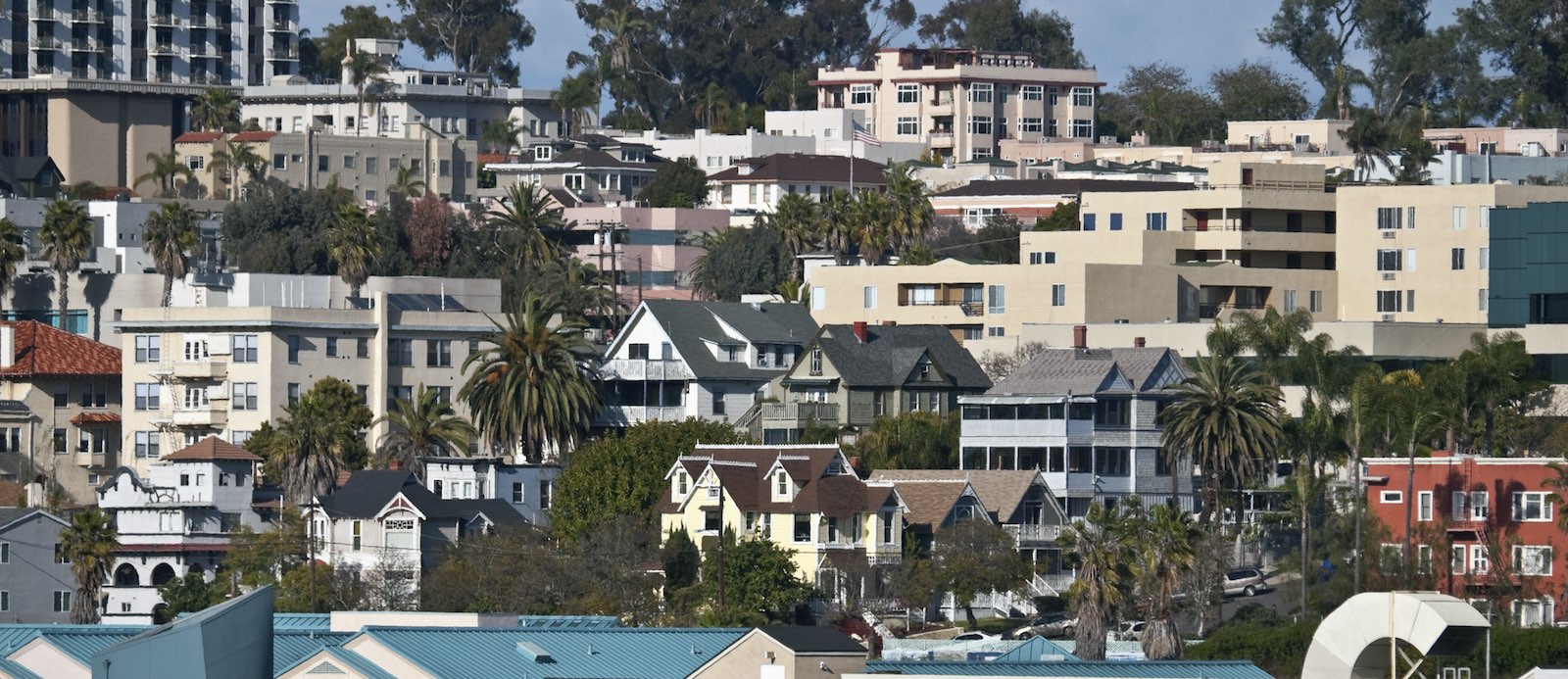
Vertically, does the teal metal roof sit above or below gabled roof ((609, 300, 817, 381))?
below

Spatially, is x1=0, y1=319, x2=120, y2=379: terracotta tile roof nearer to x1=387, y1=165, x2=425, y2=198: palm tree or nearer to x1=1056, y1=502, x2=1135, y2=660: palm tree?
x1=387, y1=165, x2=425, y2=198: palm tree

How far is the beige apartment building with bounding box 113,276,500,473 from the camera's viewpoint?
13525cm

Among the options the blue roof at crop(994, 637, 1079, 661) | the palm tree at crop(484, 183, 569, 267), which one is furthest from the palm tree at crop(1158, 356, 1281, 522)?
the palm tree at crop(484, 183, 569, 267)

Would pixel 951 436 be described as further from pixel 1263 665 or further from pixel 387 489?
pixel 1263 665

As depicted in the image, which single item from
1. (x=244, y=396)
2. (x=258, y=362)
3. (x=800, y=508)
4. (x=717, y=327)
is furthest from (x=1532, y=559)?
(x=244, y=396)

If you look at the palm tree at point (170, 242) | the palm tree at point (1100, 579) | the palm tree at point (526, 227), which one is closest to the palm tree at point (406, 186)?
the palm tree at point (526, 227)

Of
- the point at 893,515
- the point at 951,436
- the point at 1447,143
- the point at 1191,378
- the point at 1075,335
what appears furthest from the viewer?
the point at 1447,143

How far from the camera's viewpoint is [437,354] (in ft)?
459

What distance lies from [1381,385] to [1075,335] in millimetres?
15930

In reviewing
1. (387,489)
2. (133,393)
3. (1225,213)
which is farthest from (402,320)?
(1225,213)

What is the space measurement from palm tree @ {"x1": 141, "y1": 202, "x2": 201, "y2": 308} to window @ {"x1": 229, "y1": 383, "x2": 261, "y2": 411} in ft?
55.4

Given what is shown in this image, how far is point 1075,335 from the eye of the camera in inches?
5084

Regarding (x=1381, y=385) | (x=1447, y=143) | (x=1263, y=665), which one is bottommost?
(x=1263, y=665)

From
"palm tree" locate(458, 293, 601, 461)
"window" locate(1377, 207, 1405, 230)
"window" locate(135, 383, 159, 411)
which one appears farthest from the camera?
"window" locate(1377, 207, 1405, 230)
